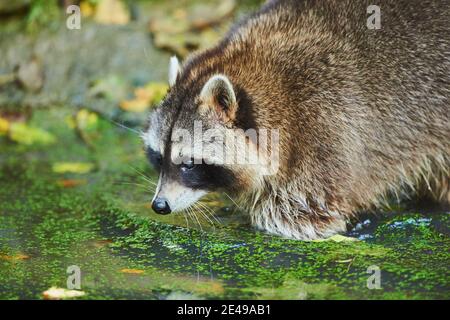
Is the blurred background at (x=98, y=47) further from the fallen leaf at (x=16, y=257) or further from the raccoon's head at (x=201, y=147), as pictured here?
the fallen leaf at (x=16, y=257)

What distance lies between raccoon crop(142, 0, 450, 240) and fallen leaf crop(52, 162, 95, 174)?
1702 mm

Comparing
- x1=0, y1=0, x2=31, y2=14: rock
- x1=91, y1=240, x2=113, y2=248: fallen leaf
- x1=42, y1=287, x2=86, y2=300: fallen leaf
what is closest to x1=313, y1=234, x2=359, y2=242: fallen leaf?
x1=91, y1=240, x2=113, y2=248: fallen leaf

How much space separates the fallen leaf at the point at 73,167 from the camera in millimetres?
7816

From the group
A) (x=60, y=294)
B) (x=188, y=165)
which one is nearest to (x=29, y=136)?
(x=188, y=165)

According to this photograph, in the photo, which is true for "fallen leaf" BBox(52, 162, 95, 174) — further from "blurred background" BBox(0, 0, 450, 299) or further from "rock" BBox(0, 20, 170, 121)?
"rock" BBox(0, 20, 170, 121)

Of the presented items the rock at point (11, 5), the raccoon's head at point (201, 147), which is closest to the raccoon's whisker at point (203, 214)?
the raccoon's head at point (201, 147)

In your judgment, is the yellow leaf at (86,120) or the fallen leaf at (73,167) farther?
the yellow leaf at (86,120)

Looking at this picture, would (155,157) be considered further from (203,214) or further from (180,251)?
(180,251)

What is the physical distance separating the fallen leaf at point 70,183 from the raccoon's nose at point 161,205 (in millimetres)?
1720

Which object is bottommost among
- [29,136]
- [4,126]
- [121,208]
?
[121,208]

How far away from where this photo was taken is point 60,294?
493 cm

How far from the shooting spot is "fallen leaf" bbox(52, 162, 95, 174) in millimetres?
7816

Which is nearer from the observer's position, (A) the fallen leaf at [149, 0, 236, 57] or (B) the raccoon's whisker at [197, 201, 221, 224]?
(B) the raccoon's whisker at [197, 201, 221, 224]

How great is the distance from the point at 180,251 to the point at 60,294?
41.4 inches
